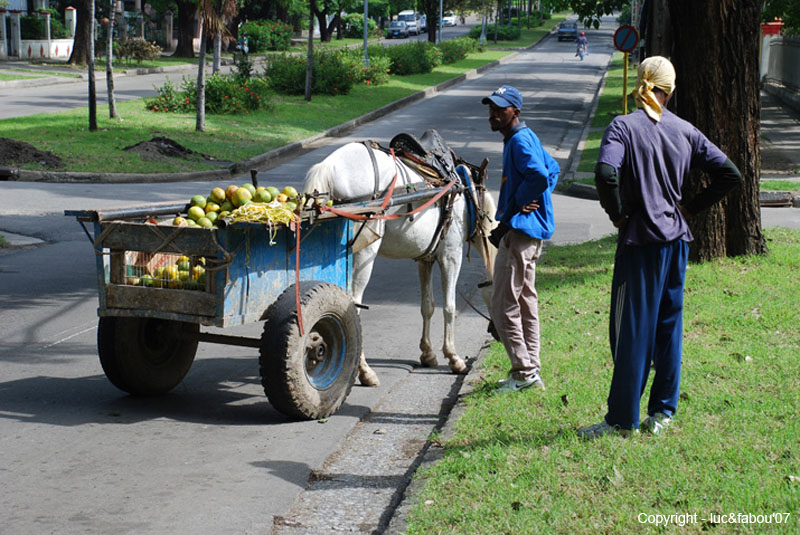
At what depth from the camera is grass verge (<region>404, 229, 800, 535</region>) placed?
4594mm

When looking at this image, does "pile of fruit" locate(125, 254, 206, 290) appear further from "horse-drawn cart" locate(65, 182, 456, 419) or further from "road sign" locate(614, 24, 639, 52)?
"road sign" locate(614, 24, 639, 52)

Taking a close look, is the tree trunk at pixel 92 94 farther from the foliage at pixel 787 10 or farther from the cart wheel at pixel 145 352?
the foliage at pixel 787 10

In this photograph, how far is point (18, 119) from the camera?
24.1m

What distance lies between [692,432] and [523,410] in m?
1.09

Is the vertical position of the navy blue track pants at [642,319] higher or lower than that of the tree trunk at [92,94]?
lower

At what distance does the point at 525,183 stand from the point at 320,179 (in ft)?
4.66

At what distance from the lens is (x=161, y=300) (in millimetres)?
6102

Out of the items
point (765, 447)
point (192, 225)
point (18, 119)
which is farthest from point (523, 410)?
point (18, 119)

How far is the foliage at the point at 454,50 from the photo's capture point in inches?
2242

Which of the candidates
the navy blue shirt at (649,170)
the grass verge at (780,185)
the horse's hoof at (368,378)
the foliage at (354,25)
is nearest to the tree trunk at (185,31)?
the foliage at (354,25)

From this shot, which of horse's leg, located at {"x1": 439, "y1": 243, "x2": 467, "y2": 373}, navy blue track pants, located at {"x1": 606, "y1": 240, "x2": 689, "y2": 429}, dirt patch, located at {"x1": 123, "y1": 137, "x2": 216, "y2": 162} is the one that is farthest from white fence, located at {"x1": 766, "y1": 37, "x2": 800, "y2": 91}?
navy blue track pants, located at {"x1": 606, "y1": 240, "x2": 689, "y2": 429}

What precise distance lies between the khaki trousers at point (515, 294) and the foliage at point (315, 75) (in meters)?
28.9

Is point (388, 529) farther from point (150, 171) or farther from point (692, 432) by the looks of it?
point (150, 171)

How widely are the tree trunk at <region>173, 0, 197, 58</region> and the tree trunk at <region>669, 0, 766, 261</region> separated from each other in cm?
4270
